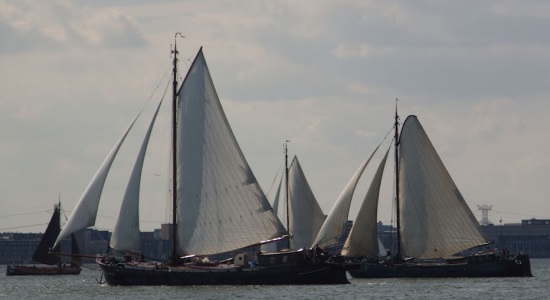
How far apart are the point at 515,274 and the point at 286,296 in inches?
1406

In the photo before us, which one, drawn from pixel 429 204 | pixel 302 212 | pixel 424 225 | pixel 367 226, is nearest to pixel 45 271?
pixel 302 212

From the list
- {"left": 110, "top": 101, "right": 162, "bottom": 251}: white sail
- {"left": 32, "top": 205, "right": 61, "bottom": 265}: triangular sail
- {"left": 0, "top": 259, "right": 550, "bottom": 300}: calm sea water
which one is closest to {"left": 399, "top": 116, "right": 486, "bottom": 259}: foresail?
{"left": 0, "top": 259, "right": 550, "bottom": 300}: calm sea water

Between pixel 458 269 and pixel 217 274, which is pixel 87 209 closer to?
pixel 217 274

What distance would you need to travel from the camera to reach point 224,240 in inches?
3474

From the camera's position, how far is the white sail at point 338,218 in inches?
4222

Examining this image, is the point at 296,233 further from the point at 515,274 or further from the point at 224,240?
the point at 224,240

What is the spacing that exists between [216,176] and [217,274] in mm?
5701

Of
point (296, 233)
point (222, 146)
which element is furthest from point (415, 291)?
point (296, 233)

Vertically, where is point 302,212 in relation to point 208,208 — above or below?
above

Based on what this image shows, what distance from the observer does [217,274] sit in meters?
88.2

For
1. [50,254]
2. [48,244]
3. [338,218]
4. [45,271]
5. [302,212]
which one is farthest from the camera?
[45,271]

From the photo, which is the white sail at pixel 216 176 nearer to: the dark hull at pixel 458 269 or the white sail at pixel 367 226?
the white sail at pixel 367 226

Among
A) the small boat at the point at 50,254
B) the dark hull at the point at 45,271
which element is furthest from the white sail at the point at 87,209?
the dark hull at the point at 45,271

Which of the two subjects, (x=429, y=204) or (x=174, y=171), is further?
(x=429, y=204)
